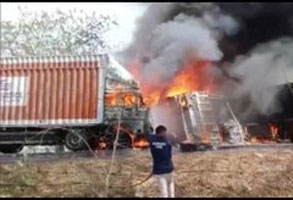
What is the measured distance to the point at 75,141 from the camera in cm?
1819

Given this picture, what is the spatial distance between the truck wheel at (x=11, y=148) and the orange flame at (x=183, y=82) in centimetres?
488

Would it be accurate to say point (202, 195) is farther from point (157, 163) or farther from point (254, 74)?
point (254, 74)

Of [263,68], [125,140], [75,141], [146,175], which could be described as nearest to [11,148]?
[75,141]

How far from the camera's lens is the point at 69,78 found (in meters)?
18.5

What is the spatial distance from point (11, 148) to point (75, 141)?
2586mm

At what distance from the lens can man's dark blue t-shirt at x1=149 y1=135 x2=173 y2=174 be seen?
1061 centimetres

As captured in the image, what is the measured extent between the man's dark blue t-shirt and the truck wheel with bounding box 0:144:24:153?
9346 millimetres

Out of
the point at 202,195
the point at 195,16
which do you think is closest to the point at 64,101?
the point at 202,195

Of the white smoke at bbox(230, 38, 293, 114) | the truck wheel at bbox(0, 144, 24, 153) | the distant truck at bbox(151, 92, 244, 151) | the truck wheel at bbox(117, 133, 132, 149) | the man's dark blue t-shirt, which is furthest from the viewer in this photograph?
the white smoke at bbox(230, 38, 293, 114)

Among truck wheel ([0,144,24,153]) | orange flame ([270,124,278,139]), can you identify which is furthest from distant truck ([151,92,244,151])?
truck wheel ([0,144,24,153])

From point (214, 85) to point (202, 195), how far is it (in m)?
11.0

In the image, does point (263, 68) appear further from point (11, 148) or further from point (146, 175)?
point (146, 175)

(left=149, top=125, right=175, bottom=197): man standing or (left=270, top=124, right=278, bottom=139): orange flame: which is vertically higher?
(left=270, top=124, right=278, bottom=139): orange flame

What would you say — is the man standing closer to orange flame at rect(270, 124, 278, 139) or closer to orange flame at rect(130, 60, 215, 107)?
orange flame at rect(130, 60, 215, 107)
